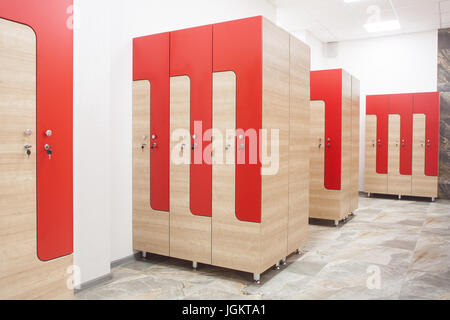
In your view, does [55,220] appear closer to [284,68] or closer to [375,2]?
[284,68]

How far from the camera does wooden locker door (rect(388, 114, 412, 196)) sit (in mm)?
7512

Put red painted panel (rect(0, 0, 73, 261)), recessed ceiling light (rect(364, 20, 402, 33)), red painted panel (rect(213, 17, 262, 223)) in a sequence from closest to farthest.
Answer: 1. red painted panel (rect(0, 0, 73, 261))
2. red painted panel (rect(213, 17, 262, 223))
3. recessed ceiling light (rect(364, 20, 402, 33))

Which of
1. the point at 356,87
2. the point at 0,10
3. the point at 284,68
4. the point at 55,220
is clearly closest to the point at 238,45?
the point at 284,68

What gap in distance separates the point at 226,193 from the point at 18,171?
67.7 inches

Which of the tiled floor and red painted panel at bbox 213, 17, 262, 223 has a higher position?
red painted panel at bbox 213, 17, 262, 223

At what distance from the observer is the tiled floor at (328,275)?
10.1 feet

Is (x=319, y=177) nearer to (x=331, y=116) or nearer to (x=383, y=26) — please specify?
(x=331, y=116)

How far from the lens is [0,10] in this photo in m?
2.01

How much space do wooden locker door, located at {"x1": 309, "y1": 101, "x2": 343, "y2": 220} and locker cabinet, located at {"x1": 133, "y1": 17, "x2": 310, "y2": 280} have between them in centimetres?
155

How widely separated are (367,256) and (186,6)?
3592 mm

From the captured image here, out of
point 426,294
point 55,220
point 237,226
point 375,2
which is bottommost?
point 426,294

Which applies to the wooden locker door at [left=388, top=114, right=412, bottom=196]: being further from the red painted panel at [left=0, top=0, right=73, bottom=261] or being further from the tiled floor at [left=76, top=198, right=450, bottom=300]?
the red painted panel at [left=0, top=0, right=73, bottom=261]

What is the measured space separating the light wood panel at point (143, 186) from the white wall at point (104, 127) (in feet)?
0.22

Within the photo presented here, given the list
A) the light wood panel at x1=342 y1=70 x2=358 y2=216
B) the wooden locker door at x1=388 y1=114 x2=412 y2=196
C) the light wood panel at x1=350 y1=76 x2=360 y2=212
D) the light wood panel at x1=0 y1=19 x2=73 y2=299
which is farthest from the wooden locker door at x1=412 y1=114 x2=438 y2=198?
the light wood panel at x1=0 y1=19 x2=73 y2=299
